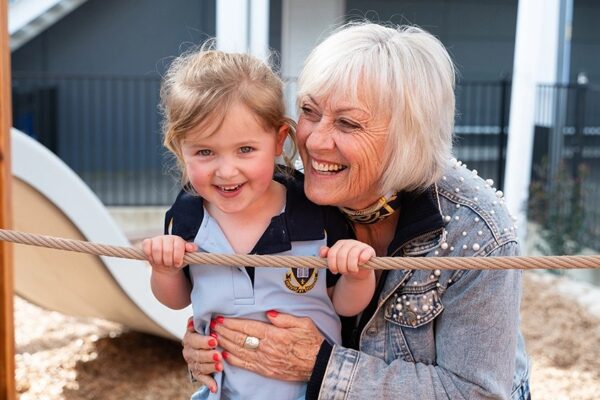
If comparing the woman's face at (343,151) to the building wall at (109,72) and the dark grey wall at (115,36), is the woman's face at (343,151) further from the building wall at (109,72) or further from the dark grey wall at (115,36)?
the dark grey wall at (115,36)

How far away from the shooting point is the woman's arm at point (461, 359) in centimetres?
184

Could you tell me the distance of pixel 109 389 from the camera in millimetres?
4273

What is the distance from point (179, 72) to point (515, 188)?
524cm

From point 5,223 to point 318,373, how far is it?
142cm

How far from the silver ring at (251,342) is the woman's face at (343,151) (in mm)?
316

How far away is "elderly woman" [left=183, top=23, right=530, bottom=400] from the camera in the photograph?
73.0 inches

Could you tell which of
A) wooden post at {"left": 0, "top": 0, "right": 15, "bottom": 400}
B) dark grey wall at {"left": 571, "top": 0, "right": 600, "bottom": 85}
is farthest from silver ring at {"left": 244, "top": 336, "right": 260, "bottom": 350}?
dark grey wall at {"left": 571, "top": 0, "right": 600, "bottom": 85}

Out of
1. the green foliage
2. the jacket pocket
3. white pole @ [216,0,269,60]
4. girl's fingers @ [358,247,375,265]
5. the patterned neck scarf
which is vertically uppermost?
white pole @ [216,0,269,60]

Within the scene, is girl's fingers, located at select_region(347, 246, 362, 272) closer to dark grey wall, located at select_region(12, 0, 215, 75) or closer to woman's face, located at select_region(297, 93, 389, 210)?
woman's face, located at select_region(297, 93, 389, 210)

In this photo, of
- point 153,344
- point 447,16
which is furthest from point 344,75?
point 447,16

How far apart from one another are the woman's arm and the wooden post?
145 centimetres

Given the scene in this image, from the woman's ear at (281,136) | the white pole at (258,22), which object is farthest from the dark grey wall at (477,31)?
the woman's ear at (281,136)

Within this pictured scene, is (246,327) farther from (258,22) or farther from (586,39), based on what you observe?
(586,39)

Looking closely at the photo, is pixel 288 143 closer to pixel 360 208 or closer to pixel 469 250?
pixel 360 208
